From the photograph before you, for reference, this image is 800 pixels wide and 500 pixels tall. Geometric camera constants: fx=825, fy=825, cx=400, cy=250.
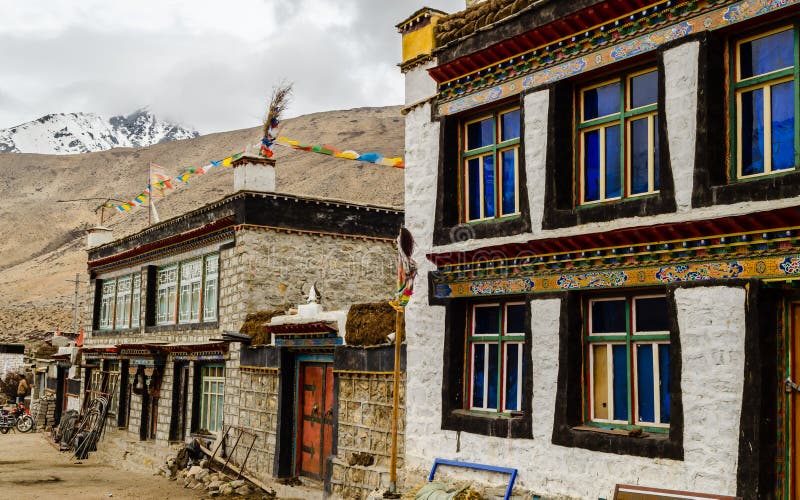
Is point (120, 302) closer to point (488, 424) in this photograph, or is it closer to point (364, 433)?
point (364, 433)

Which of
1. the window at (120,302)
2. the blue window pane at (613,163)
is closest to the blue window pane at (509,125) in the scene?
the blue window pane at (613,163)

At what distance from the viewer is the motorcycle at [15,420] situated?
30.1 m

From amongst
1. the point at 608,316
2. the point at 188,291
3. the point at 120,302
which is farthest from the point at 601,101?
the point at 120,302

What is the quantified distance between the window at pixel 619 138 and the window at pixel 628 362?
1.30m

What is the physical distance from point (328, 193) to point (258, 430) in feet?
238

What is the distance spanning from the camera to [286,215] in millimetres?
18484

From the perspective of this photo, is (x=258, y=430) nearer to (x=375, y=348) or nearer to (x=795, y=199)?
(x=375, y=348)

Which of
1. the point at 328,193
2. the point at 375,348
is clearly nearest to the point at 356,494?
the point at 375,348

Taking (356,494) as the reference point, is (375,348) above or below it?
above

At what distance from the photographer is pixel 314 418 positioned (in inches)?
601

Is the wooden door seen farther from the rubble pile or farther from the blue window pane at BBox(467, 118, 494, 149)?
the rubble pile

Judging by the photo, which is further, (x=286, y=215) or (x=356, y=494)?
(x=286, y=215)

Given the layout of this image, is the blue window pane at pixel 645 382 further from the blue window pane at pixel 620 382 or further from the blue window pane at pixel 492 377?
the blue window pane at pixel 492 377

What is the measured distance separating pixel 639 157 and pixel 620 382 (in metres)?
2.56
